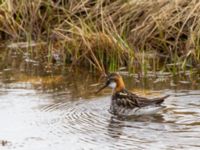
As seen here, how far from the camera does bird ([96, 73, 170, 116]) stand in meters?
9.77

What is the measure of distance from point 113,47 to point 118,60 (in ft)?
0.79

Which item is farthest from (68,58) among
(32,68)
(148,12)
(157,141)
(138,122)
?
(157,141)

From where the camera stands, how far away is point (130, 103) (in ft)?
33.1

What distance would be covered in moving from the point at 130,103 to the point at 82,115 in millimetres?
736

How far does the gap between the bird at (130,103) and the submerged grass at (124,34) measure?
4.37 ft

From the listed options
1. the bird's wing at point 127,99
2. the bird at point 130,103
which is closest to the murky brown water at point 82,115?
the bird at point 130,103

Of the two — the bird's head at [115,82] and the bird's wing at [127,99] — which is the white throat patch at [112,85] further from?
the bird's wing at [127,99]

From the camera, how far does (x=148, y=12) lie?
13086mm

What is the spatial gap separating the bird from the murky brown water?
117 mm

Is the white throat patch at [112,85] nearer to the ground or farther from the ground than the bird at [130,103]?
farther from the ground

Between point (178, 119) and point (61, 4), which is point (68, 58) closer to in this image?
point (61, 4)

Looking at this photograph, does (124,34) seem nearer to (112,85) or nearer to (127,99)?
(112,85)

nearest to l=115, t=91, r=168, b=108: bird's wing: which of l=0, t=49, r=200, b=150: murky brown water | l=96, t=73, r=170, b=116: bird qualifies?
l=96, t=73, r=170, b=116: bird

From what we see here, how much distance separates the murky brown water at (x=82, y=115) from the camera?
8430 millimetres
